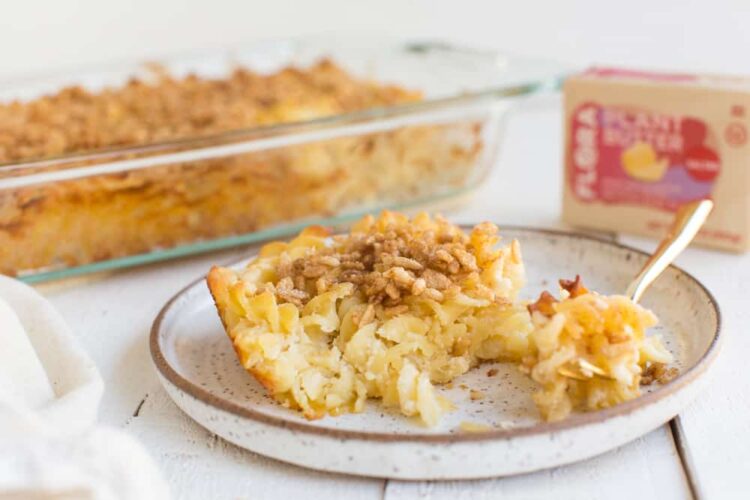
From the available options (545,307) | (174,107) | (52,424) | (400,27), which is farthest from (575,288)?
(400,27)

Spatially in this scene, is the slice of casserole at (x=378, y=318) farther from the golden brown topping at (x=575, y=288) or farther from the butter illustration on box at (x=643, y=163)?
the butter illustration on box at (x=643, y=163)

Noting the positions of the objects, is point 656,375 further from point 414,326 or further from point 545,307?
point 414,326

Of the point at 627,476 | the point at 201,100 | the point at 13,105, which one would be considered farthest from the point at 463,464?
the point at 13,105

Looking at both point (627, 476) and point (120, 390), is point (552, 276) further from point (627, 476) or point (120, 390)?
point (120, 390)

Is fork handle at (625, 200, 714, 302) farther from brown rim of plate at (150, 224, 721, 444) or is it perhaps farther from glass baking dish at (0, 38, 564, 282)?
glass baking dish at (0, 38, 564, 282)

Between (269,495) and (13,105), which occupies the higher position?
(13,105)

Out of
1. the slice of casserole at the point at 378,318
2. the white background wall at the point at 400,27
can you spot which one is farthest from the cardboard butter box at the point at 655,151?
the white background wall at the point at 400,27

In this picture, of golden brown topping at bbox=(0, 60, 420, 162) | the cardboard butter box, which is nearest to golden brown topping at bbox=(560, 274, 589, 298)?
the cardboard butter box
